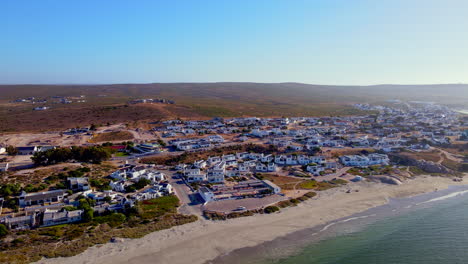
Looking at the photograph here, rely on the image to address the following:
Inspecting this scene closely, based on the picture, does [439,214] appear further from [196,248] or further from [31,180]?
[31,180]

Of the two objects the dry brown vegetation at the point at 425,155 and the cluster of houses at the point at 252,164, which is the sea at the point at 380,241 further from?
the dry brown vegetation at the point at 425,155

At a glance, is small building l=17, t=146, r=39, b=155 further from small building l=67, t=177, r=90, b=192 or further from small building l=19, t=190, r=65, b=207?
small building l=19, t=190, r=65, b=207

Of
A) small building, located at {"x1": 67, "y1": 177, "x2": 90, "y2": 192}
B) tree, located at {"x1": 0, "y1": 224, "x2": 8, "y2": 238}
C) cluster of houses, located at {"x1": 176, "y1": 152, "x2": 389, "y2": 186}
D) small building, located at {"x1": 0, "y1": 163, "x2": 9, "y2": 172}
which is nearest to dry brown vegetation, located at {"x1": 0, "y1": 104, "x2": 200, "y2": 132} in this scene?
small building, located at {"x1": 0, "y1": 163, "x2": 9, "y2": 172}

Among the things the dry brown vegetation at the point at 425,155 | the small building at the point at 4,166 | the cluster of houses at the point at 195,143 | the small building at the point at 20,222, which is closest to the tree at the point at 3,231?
the small building at the point at 20,222

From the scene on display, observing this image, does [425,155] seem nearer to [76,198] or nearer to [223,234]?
[223,234]

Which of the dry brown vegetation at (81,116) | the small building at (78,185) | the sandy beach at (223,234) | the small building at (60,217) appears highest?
the dry brown vegetation at (81,116)

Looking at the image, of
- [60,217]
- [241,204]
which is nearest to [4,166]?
[60,217]

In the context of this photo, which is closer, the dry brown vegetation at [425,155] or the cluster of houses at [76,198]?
the cluster of houses at [76,198]
